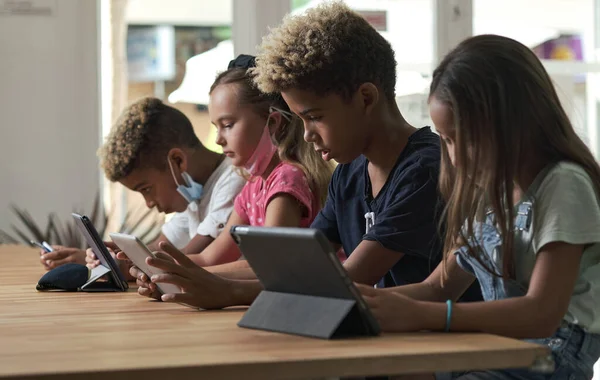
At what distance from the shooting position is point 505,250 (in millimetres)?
1428

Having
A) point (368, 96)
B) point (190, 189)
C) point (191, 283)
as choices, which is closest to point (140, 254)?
point (191, 283)

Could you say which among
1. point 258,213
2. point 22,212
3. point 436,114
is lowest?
point 22,212

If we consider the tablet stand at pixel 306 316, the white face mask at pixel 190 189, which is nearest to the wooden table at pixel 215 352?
the tablet stand at pixel 306 316

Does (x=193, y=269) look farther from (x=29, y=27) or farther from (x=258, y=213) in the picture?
(x=29, y=27)

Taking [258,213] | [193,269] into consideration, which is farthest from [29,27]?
[193,269]

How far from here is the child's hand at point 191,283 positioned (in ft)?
5.13

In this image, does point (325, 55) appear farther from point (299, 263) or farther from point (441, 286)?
point (299, 263)

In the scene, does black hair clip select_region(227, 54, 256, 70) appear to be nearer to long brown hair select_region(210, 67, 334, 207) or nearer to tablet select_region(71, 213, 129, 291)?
long brown hair select_region(210, 67, 334, 207)

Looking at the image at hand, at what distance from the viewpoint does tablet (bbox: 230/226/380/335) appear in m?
1.16

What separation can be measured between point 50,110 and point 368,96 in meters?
2.98

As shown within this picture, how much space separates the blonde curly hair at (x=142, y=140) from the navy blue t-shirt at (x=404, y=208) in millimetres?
1137

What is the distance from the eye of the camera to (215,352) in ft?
3.55

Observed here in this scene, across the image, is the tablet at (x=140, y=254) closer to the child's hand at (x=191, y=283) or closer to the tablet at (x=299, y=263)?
the child's hand at (x=191, y=283)

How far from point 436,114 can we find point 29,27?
3.47 m
